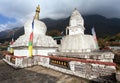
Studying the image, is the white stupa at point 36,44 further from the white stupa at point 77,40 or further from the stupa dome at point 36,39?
the white stupa at point 77,40

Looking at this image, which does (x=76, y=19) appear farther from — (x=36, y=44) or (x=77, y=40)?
(x=36, y=44)

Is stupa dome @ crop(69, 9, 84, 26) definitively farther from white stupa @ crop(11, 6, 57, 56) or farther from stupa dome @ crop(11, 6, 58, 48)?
white stupa @ crop(11, 6, 57, 56)

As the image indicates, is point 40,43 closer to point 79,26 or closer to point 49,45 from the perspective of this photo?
point 49,45

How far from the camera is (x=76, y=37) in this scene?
44.6ft

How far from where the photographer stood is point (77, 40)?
1332cm

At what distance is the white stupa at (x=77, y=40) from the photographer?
42.7ft

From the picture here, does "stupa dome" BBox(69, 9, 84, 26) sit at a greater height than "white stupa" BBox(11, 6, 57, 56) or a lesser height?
greater

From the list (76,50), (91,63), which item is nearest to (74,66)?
(91,63)

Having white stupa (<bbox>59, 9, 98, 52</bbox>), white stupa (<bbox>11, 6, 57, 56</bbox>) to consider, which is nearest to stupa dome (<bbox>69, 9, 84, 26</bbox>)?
white stupa (<bbox>59, 9, 98, 52</bbox>)

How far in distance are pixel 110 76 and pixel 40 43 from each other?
9.10 metres

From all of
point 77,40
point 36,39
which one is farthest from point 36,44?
point 77,40

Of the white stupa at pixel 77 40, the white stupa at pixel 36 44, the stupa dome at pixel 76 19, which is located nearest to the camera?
the white stupa at pixel 77 40

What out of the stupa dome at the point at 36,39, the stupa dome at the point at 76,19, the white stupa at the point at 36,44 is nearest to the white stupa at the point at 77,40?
the stupa dome at the point at 76,19

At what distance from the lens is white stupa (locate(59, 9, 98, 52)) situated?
13.0 m
